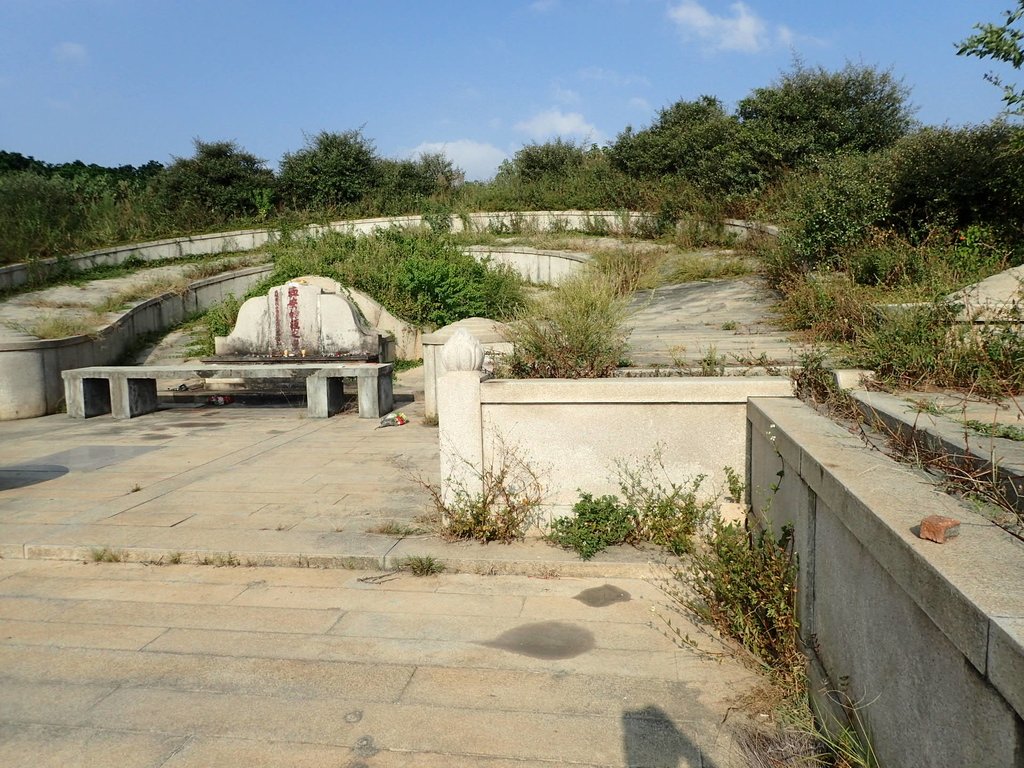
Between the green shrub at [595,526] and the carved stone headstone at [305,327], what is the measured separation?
684 cm

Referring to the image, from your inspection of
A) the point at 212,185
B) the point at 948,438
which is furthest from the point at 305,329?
the point at 212,185

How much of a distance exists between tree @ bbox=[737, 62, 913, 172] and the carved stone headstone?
11.0m

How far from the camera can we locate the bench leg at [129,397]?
32.4ft

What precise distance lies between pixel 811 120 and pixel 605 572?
15.9 metres

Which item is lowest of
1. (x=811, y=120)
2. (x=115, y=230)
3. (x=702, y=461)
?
(x=702, y=461)

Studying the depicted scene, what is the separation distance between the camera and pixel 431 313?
13.7 meters

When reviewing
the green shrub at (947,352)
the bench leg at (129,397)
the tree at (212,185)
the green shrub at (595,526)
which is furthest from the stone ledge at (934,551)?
the tree at (212,185)

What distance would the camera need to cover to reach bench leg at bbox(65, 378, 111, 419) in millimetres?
10039

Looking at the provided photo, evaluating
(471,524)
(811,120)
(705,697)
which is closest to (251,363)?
(471,524)

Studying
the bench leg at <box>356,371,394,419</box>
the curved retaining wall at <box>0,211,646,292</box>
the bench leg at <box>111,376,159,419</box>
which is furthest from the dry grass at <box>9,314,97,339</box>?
the bench leg at <box>356,371,394,419</box>

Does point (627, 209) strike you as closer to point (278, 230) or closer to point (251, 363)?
point (278, 230)

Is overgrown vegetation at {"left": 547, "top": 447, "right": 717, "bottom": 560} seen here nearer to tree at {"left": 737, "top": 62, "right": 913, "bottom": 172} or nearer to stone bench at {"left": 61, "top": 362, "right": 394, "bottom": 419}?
stone bench at {"left": 61, "top": 362, "right": 394, "bottom": 419}

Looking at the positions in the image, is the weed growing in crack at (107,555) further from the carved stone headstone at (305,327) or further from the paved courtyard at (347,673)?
the carved stone headstone at (305,327)

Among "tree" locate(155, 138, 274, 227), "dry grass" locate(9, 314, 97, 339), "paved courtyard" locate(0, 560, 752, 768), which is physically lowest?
"paved courtyard" locate(0, 560, 752, 768)
